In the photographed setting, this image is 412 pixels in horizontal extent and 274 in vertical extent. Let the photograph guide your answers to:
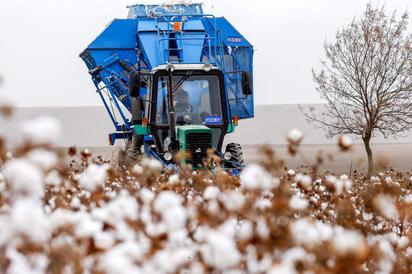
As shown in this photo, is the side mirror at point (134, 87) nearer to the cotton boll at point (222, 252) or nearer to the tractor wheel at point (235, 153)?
the tractor wheel at point (235, 153)

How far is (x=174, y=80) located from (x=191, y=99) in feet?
1.32

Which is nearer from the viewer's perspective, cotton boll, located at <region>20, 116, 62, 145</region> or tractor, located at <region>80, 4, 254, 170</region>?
cotton boll, located at <region>20, 116, 62, 145</region>

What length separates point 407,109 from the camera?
74.7 feet

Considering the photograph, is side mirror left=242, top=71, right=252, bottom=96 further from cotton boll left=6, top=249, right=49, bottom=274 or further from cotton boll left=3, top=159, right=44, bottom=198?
cotton boll left=3, top=159, right=44, bottom=198

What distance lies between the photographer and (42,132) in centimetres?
209

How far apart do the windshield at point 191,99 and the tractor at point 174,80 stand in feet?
0.05

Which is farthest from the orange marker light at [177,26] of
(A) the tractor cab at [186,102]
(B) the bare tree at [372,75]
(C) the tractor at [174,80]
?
(B) the bare tree at [372,75]

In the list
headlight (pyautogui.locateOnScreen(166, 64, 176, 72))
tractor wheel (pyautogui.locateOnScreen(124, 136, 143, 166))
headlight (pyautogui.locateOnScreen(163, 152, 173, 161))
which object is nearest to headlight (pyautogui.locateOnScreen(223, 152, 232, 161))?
headlight (pyautogui.locateOnScreen(163, 152, 173, 161))

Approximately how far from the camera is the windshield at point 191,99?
41.2 feet

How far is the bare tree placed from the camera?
21.8 metres

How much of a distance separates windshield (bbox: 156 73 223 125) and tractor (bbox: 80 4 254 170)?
0.02m

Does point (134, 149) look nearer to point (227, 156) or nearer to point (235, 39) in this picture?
point (227, 156)

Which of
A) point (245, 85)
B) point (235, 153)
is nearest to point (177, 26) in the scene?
point (245, 85)

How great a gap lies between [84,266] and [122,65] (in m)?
12.3
